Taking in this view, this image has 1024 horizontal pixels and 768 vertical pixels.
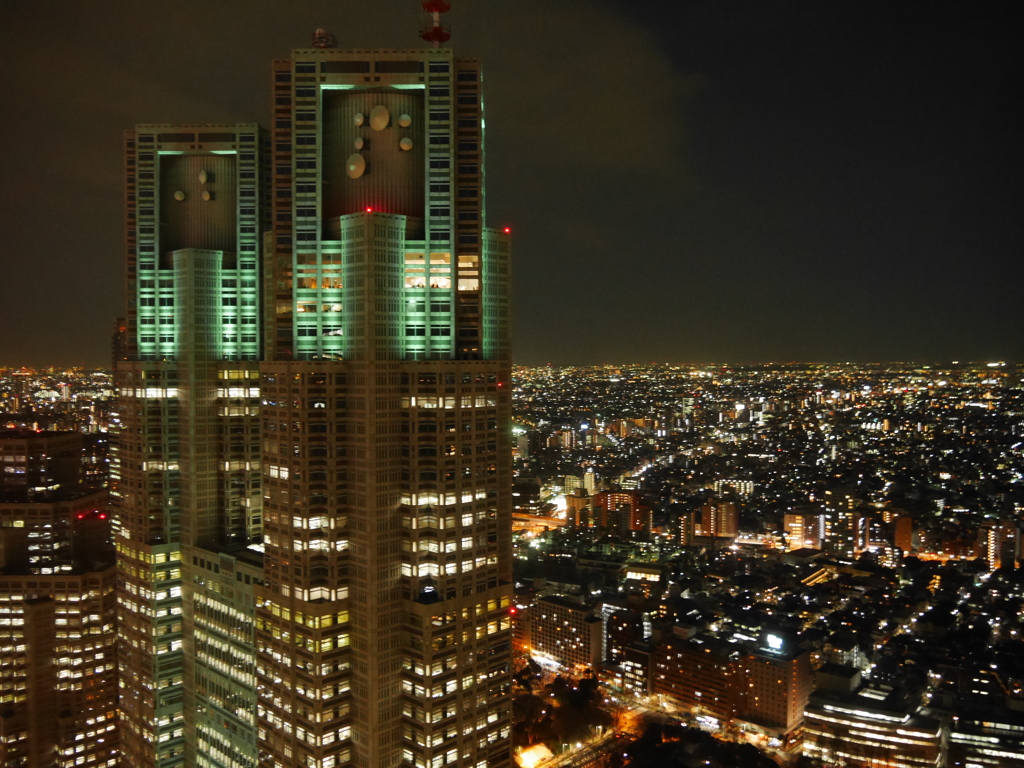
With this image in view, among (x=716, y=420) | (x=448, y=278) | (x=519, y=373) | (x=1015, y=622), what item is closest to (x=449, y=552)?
(x=448, y=278)

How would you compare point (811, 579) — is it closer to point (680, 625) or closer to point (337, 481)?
point (680, 625)

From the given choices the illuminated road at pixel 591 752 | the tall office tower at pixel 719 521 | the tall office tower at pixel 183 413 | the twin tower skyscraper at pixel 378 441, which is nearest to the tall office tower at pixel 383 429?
the twin tower skyscraper at pixel 378 441

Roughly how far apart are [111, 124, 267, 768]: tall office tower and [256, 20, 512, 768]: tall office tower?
5874 mm

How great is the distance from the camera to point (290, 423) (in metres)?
17.2

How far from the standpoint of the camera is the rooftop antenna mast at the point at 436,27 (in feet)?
61.0

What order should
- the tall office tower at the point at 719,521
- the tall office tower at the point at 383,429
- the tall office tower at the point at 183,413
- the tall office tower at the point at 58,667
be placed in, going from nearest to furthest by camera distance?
the tall office tower at the point at 383,429 → the tall office tower at the point at 183,413 → the tall office tower at the point at 58,667 → the tall office tower at the point at 719,521

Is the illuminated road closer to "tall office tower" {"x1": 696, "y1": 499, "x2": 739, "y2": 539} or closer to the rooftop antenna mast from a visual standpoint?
the rooftop antenna mast

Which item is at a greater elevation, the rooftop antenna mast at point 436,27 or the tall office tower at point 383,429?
the rooftop antenna mast at point 436,27

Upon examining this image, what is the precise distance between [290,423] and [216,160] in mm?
12435

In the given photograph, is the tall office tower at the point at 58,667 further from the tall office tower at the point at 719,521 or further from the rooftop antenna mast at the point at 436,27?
the tall office tower at the point at 719,521

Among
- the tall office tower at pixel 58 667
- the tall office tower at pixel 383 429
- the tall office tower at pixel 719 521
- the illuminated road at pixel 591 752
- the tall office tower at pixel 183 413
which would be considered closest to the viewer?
the tall office tower at pixel 383 429

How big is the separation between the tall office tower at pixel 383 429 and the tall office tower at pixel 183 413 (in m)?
5.87

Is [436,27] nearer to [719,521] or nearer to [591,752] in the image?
[591,752]

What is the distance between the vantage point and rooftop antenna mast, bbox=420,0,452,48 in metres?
18.6
